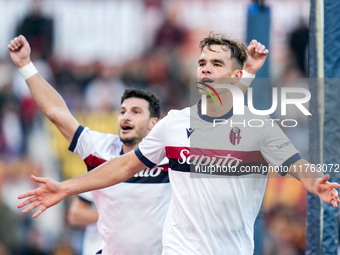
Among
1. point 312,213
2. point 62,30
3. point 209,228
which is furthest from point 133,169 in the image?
point 62,30

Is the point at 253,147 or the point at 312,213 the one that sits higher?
the point at 253,147

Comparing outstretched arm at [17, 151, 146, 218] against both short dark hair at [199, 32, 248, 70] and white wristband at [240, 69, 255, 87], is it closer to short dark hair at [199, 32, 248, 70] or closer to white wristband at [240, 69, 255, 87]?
short dark hair at [199, 32, 248, 70]

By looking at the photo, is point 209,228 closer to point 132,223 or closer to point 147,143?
point 147,143

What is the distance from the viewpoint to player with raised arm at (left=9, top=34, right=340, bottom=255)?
4652 mm

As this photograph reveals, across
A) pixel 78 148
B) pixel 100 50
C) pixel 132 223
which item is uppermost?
pixel 100 50

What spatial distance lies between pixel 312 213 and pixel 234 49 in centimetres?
168

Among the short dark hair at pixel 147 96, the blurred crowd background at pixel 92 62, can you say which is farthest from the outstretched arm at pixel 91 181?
the blurred crowd background at pixel 92 62

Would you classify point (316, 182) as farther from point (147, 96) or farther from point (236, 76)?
point (147, 96)

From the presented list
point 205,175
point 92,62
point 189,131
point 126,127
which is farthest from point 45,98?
point 92,62

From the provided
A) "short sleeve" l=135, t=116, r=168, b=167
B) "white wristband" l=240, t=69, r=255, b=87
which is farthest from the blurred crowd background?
"short sleeve" l=135, t=116, r=168, b=167

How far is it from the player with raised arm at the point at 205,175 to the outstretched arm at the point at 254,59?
496 mm

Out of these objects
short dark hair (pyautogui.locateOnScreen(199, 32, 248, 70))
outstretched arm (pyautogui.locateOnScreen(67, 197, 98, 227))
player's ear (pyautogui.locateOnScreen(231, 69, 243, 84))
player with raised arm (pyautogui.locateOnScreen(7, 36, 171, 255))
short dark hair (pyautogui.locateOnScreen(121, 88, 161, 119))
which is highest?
short dark hair (pyautogui.locateOnScreen(199, 32, 248, 70))

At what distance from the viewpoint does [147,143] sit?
4.91 m

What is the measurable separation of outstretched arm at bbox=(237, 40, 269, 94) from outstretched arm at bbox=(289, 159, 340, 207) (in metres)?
1.17
